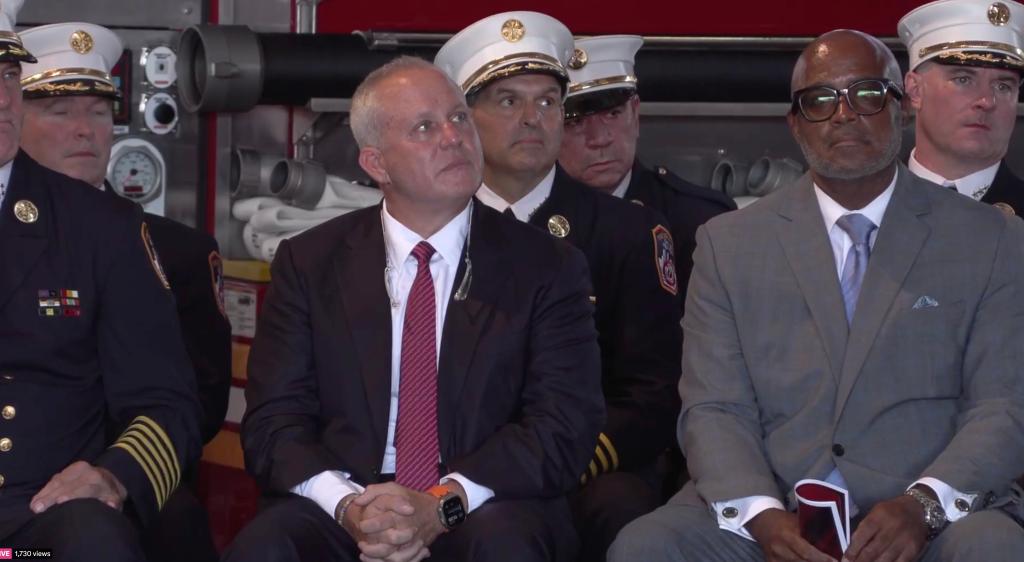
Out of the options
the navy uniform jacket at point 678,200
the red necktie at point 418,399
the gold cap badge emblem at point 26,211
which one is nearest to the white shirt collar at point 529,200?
the navy uniform jacket at point 678,200

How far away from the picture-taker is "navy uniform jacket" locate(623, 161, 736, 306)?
175 inches

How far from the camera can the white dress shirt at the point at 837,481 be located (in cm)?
Answer: 298

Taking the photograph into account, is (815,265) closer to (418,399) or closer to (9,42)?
(418,399)

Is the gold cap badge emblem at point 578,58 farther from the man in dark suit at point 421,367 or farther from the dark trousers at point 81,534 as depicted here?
the dark trousers at point 81,534

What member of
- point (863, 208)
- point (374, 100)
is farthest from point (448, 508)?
point (863, 208)

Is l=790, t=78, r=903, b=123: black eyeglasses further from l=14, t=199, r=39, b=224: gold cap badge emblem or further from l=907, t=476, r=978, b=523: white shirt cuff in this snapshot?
l=14, t=199, r=39, b=224: gold cap badge emblem

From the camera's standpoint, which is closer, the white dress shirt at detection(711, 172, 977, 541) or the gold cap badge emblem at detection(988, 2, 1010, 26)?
the white dress shirt at detection(711, 172, 977, 541)

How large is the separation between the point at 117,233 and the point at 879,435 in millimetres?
1456

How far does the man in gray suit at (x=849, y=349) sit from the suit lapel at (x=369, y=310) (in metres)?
0.53

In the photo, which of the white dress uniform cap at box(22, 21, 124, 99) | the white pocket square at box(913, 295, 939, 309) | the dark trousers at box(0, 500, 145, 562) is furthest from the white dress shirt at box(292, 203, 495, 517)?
the white dress uniform cap at box(22, 21, 124, 99)

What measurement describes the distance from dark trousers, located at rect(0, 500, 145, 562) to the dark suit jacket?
39 centimetres

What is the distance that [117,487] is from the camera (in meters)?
3.00

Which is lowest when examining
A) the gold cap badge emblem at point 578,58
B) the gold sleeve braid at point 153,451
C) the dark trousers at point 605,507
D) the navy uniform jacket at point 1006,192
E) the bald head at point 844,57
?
the dark trousers at point 605,507

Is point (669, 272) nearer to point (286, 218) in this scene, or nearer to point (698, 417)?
point (698, 417)
